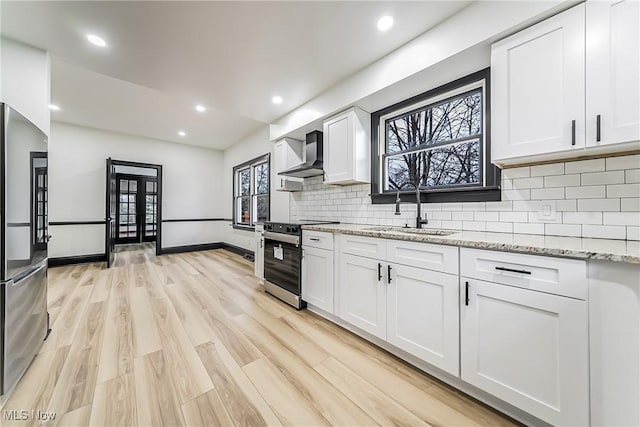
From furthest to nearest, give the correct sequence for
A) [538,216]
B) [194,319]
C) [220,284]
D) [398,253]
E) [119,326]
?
1. [220,284]
2. [194,319]
3. [119,326]
4. [398,253]
5. [538,216]

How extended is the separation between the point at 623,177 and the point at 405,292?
1406 mm

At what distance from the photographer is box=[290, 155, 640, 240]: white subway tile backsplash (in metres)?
1.35

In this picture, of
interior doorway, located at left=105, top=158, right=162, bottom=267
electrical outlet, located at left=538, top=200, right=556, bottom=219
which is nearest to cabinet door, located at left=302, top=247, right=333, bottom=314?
electrical outlet, located at left=538, top=200, right=556, bottom=219

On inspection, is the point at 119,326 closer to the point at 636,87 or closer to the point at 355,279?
the point at 355,279

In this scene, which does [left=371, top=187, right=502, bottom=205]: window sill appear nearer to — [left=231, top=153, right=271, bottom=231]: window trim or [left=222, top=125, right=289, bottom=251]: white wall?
[left=222, top=125, right=289, bottom=251]: white wall

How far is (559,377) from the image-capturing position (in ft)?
3.65

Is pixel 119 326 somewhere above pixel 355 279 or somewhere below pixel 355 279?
below

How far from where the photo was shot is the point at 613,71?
121 centimetres

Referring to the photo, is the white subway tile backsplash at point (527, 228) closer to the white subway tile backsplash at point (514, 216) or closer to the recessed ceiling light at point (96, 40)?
the white subway tile backsplash at point (514, 216)

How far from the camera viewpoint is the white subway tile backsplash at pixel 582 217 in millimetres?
1427

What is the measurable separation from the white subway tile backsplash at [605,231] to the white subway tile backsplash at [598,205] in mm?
100

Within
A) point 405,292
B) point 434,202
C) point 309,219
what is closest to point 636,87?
point 434,202

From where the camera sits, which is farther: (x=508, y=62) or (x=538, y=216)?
(x=538, y=216)

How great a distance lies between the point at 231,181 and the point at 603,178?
6.36 meters
